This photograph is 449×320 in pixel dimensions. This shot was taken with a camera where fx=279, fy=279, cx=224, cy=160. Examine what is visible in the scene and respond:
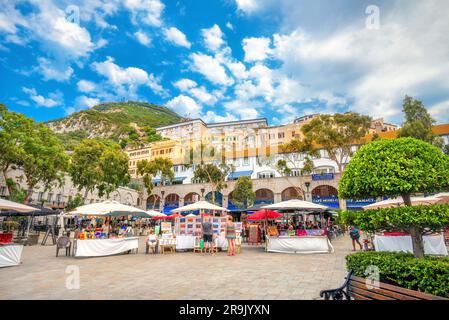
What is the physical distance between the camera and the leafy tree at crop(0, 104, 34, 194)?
22.9 m

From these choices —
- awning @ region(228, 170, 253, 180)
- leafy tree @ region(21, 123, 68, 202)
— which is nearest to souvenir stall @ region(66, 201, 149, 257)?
leafy tree @ region(21, 123, 68, 202)

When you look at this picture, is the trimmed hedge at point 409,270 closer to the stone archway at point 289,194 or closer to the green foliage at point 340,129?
the green foliage at point 340,129

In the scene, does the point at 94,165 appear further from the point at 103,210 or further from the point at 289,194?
the point at 289,194

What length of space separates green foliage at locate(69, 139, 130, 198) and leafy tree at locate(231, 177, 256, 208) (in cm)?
1601

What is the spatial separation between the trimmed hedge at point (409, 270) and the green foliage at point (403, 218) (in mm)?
592

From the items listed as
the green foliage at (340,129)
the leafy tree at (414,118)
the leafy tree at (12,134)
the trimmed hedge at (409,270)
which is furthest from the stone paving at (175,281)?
the leafy tree at (414,118)

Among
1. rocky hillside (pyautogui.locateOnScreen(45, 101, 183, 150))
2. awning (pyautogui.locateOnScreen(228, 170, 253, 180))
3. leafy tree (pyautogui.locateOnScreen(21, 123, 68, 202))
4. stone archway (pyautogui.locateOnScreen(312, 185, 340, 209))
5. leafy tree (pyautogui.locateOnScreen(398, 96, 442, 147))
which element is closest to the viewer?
leafy tree (pyautogui.locateOnScreen(21, 123, 68, 202))

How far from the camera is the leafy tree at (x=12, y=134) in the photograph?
22.9m

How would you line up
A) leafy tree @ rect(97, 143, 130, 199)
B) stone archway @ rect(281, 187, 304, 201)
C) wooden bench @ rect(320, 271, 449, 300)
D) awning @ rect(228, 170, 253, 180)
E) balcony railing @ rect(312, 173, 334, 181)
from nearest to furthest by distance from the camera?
wooden bench @ rect(320, 271, 449, 300)
leafy tree @ rect(97, 143, 130, 199)
balcony railing @ rect(312, 173, 334, 181)
stone archway @ rect(281, 187, 304, 201)
awning @ rect(228, 170, 253, 180)

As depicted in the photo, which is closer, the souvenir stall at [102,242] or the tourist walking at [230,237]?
the souvenir stall at [102,242]

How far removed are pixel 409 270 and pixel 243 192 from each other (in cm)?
3504

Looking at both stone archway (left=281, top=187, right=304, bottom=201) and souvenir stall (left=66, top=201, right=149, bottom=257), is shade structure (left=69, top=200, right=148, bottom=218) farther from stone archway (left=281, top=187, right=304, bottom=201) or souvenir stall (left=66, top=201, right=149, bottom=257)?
stone archway (left=281, top=187, right=304, bottom=201)
